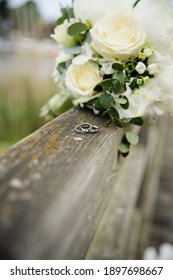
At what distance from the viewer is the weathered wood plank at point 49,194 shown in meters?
0.36

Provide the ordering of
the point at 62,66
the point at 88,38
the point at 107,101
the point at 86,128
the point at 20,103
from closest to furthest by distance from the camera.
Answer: the point at 86,128
the point at 107,101
the point at 88,38
the point at 62,66
the point at 20,103

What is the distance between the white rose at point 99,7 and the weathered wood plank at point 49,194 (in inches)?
16.5

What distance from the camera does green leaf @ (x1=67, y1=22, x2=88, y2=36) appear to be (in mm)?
931

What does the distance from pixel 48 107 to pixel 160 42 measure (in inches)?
18.5

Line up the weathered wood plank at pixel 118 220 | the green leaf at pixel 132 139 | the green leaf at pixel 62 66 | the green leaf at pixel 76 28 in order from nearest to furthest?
the green leaf at pixel 132 139
the green leaf at pixel 76 28
the green leaf at pixel 62 66
the weathered wood plank at pixel 118 220

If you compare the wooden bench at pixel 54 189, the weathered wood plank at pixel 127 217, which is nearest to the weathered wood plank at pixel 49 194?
the wooden bench at pixel 54 189

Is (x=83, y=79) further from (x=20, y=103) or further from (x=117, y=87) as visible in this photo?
(x=20, y=103)

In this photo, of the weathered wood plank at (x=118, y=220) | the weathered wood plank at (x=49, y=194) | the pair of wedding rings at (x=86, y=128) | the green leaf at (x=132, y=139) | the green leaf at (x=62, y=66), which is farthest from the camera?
the weathered wood plank at (x=118, y=220)

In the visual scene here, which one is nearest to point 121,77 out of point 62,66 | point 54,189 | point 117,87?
point 117,87

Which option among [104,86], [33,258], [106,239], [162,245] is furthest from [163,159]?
[33,258]

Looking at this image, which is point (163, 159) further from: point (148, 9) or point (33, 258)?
point (33, 258)

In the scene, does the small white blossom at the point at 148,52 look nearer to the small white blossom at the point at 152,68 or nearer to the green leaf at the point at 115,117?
the small white blossom at the point at 152,68

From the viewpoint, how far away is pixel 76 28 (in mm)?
941

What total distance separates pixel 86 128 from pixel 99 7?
0.36 m
